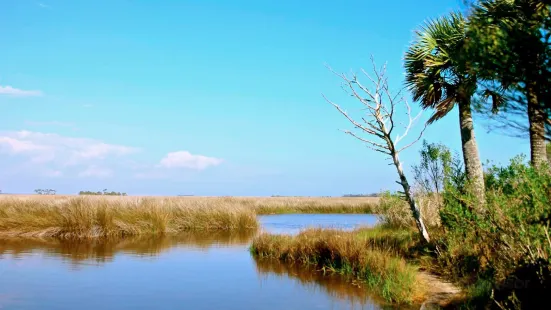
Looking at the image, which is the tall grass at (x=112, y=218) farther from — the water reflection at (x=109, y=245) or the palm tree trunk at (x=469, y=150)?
the palm tree trunk at (x=469, y=150)

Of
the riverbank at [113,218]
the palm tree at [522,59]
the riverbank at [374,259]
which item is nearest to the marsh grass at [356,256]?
the riverbank at [374,259]

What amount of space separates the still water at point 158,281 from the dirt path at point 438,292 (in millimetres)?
1014

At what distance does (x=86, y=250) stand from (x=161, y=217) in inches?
244

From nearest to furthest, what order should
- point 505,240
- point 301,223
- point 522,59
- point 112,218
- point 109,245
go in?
1. point 522,59
2. point 505,240
3. point 109,245
4. point 112,218
5. point 301,223

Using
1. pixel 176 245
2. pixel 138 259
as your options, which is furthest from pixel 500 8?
pixel 176 245

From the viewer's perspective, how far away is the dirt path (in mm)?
8211

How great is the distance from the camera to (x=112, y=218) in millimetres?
20750

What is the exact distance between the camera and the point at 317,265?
41.1ft

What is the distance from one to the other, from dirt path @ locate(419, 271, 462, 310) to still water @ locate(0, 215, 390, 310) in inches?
39.9

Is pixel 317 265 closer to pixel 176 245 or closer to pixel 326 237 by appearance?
pixel 326 237

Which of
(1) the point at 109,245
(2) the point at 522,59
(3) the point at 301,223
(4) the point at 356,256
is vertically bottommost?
(1) the point at 109,245

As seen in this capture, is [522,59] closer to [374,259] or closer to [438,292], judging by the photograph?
[438,292]

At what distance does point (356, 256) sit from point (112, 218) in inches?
520

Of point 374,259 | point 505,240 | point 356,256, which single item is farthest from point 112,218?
point 505,240
